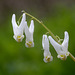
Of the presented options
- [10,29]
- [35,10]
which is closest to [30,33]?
[10,29]

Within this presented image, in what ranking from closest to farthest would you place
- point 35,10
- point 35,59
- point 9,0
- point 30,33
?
point 30,33, point 35,59, point 35,10, point 9,0

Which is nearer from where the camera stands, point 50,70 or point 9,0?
point 50,70

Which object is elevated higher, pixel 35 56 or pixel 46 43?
pixel 46 43

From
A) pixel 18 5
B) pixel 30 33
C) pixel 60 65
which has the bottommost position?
pixel 60 65

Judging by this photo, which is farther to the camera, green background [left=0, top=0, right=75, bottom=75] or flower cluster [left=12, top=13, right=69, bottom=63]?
green background [left=0, top=0, right=75, bottom=75]

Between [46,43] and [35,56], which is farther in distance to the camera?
[35,56]

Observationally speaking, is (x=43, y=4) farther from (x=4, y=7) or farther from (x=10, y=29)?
(x=10, y=29)

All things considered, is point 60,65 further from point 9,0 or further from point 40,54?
point 9,0

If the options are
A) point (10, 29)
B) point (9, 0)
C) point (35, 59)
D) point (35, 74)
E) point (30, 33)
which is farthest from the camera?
point (9, 0)

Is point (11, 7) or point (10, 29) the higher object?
point (11, 7)

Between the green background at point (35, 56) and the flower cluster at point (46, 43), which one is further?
the green background at point (35, 56)
